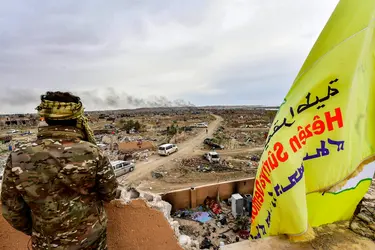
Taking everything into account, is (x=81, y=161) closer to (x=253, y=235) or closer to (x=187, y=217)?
(x=253, y=235)

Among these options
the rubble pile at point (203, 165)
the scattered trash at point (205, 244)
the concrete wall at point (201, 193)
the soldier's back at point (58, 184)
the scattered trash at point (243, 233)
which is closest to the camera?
the soldier's back at point (58, 184)

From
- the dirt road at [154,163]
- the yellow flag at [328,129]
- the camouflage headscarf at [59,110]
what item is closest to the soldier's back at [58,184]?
the camouflage headscarf at [59,110]

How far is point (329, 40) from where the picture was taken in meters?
1.72

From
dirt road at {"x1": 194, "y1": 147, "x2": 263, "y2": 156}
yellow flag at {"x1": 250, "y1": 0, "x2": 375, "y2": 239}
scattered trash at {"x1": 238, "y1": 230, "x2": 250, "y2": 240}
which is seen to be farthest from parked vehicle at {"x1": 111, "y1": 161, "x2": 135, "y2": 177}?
yellow flag at {"x1": 250, "y1": 0, "x2": 375, "y2": 239}

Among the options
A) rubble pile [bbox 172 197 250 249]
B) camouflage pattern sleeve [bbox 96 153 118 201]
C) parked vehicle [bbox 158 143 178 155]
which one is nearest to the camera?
camouflage pattern sleeve [bbox 96 153 118 201]

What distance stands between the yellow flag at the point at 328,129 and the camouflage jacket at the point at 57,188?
1.37 metres

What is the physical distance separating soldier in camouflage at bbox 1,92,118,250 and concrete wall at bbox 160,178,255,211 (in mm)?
7690

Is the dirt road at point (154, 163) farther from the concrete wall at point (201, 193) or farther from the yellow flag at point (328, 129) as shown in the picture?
the yellow flag at point (328, 129)

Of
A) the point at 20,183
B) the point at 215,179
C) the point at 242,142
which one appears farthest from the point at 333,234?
the point at 242,142

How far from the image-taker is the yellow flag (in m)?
1.63

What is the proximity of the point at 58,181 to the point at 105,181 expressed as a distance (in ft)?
1.00

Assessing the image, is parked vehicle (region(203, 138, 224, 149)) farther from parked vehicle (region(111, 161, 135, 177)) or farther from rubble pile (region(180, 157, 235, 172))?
parked vehicle (region(111, 161, 135, 177))

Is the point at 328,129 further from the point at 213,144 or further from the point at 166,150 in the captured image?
the point at 213,144

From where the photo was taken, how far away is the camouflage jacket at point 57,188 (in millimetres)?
1470
